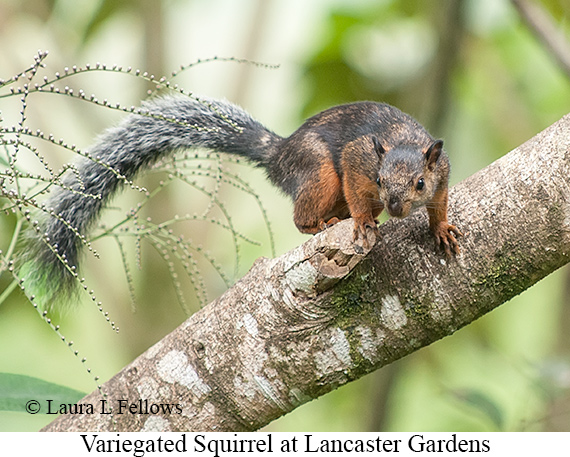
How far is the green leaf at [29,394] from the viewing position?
4.68ft

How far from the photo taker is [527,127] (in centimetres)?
346

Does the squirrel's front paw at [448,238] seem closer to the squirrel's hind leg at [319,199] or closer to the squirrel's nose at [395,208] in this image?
the squirrel's nose at [395,208]

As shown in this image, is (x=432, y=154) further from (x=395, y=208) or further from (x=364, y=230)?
(x=364, y=230)

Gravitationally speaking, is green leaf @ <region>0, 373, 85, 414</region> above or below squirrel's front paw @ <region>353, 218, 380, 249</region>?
below

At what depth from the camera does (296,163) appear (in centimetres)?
238

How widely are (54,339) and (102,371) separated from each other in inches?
71.9

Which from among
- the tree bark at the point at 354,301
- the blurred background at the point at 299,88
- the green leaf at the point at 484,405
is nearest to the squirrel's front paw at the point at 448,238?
the tree bark at the point at 354,301

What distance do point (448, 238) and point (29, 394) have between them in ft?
3.29

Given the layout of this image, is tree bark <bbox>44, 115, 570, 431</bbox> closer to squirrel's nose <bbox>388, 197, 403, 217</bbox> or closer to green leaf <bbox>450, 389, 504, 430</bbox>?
squirrel's nose <bbox>388, 197, 403, 217</bbox>

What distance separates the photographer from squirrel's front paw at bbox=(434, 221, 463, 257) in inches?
62.8

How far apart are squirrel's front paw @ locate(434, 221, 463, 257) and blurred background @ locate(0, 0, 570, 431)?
1.29 m

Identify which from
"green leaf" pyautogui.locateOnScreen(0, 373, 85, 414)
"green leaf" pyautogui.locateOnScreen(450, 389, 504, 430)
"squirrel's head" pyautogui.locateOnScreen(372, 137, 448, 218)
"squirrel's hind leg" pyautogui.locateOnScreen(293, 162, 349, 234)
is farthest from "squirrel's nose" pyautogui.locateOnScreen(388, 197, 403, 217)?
"green leaf" pyautogui.locateOnScreen(0, 373, 85, 414)

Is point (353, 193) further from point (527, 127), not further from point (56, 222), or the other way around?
point (527, 127)

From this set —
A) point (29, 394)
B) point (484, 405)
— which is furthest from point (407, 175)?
point (29, 394)
